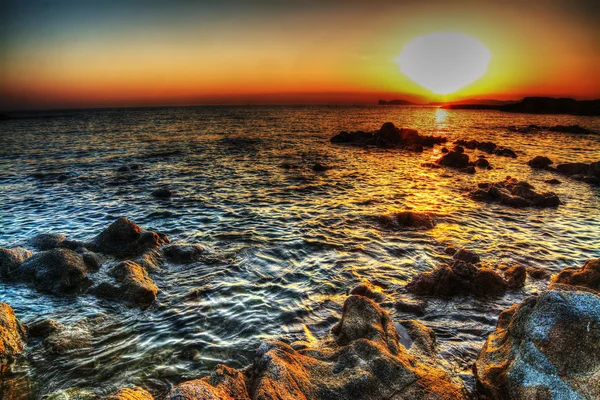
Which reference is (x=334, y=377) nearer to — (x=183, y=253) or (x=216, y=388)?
(x=216, y=388)

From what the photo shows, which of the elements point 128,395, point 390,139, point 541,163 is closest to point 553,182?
point 541,163

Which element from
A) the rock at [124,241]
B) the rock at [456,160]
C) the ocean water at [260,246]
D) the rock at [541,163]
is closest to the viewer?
the ocean water at [260,246]

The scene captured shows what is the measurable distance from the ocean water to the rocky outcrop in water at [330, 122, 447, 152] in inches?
671

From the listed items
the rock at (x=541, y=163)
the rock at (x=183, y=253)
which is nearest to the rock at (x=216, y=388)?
the rock at (x=183, y=253)

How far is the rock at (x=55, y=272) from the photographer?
10.3 meters

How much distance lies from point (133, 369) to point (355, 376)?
4908 mm

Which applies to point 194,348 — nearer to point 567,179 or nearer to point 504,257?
point 504,257

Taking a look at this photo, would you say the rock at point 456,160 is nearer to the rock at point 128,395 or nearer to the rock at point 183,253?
the rock at point 183,253

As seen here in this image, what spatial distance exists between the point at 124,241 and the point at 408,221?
12813 mm

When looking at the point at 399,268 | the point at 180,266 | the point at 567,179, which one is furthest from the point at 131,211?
the point at 567,179

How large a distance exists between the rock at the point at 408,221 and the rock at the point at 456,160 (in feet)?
62.4

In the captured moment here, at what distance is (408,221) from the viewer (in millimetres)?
16125

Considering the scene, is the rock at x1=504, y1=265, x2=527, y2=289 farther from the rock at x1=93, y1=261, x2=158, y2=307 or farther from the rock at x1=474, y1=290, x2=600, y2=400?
the rock at x1=93, y1=261, x2=158, y2=307

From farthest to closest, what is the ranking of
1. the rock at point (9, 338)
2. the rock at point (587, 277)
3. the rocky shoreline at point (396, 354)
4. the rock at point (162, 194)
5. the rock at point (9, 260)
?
the rock at point (162, 194)
the rock at point (9, 260)
the rock at point (587, 277)
the rock at point (9, 338)
the rocky shoreline at point (396, 354)
